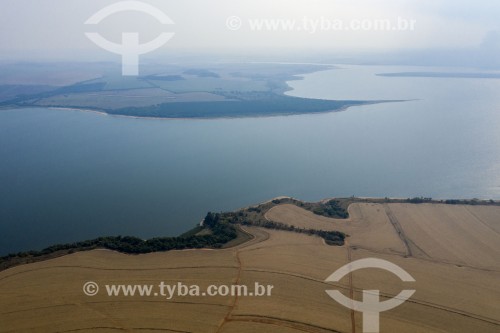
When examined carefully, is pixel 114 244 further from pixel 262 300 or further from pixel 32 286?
pixel 262 300

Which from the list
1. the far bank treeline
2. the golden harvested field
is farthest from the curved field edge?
the golden harvested field

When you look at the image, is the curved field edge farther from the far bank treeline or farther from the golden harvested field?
the golden harvested field

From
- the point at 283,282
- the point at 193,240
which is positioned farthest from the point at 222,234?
the point at 283,282

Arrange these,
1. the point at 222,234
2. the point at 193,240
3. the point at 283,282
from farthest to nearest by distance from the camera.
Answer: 1. the point at 222,234
2. the point at 193,240
3. the point at 283,282

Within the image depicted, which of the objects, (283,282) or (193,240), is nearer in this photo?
(283,282)

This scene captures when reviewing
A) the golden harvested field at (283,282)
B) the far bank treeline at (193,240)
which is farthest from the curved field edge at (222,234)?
the golden harvested field at (283,282)

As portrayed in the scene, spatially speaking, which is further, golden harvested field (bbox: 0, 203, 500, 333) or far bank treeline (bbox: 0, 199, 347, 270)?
far bank treeline (bbox: 0, 199, 347, 270)

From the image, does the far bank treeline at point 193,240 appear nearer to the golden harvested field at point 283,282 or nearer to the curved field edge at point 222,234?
the curved field edge at point 222,234

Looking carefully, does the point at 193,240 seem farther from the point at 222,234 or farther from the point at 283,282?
the point at 283,282
